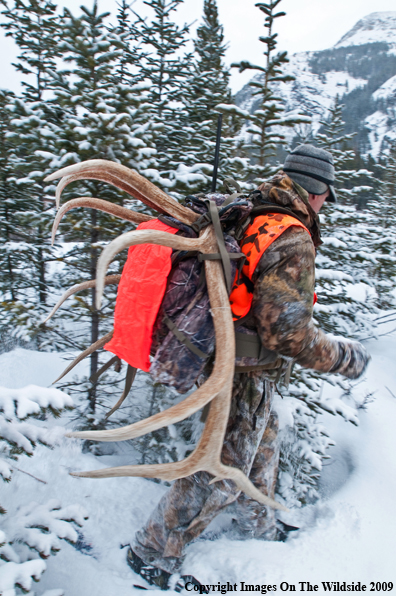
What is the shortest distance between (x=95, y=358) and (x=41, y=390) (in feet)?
9.06

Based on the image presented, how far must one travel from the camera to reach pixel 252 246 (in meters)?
1.97

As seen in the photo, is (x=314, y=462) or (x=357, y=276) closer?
(x=314, y=462)

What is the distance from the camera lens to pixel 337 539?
9.84 feet

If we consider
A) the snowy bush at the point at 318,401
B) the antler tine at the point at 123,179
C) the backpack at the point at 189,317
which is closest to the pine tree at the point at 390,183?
the snowy bush at the point at 318,401

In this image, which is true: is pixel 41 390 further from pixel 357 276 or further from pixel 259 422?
pixel 357 276

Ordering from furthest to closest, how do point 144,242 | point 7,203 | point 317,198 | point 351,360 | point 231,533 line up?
point 7,203 → point 231,533 → point 317,198 → point 351,360 → point 144,242

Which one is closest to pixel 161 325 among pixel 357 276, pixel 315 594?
pixel 315 594

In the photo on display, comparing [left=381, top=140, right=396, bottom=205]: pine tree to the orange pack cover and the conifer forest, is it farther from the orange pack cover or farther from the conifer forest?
the orange pack cover

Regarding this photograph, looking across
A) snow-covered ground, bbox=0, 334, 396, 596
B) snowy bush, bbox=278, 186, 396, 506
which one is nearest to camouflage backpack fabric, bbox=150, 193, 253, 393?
snow-covered ground, bbox=0, 334, 396, 596

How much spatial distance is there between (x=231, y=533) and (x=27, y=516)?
6.18 feet

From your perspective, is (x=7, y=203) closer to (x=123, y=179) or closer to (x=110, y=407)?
(x=110, y=407)

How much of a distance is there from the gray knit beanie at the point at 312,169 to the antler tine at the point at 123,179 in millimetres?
942

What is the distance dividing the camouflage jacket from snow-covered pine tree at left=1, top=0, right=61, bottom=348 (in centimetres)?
343

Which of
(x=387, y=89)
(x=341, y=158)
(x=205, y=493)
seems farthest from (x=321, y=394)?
(x=387, y=89)
